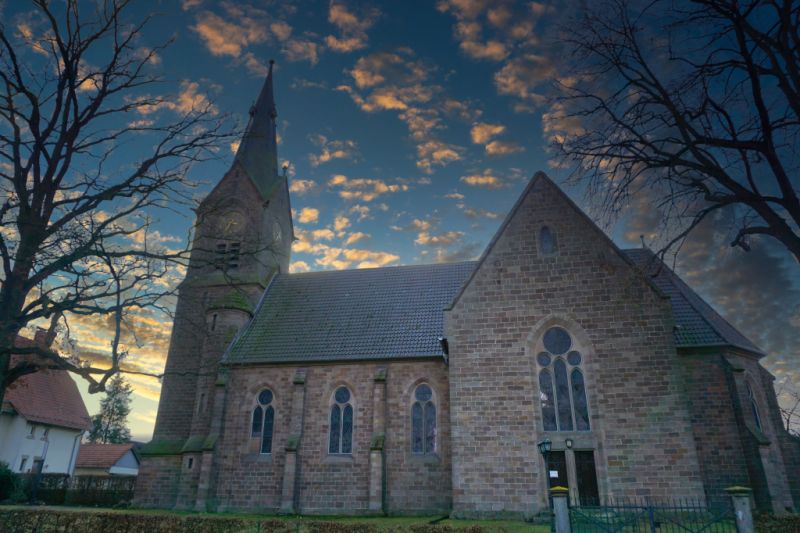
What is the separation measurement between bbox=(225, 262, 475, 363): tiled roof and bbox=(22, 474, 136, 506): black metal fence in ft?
32.6

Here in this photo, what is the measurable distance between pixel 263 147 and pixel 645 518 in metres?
27.9

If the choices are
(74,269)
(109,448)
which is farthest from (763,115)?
(109,448)

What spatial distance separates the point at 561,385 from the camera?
59.3 ft

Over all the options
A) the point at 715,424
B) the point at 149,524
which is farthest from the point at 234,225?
the point at 715,424

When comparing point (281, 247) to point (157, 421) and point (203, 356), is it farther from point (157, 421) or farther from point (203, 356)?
point (157, 421)

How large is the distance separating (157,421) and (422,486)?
43.5 feet

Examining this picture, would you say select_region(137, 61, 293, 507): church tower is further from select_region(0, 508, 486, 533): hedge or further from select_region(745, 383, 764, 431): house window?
select_region(745, 383, 764, 431): house window

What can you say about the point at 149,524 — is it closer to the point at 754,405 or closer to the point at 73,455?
the point at 754,405

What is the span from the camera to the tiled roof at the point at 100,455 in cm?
4697

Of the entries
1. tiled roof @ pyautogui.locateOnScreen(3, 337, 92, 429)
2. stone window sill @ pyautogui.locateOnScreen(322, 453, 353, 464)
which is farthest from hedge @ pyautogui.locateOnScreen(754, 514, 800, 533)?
tiled roof @ pyautogui.locateOnScreen(3, 337, 92, 429)

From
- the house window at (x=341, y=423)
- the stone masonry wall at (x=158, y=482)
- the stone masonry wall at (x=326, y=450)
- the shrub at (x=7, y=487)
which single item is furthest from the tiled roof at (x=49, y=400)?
the house window at (x=341, y=423)

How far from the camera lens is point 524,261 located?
63.8 ft

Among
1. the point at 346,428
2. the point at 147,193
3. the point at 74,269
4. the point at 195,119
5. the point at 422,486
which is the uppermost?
the point at 195,119

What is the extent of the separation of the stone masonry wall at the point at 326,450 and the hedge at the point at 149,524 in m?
8.05
